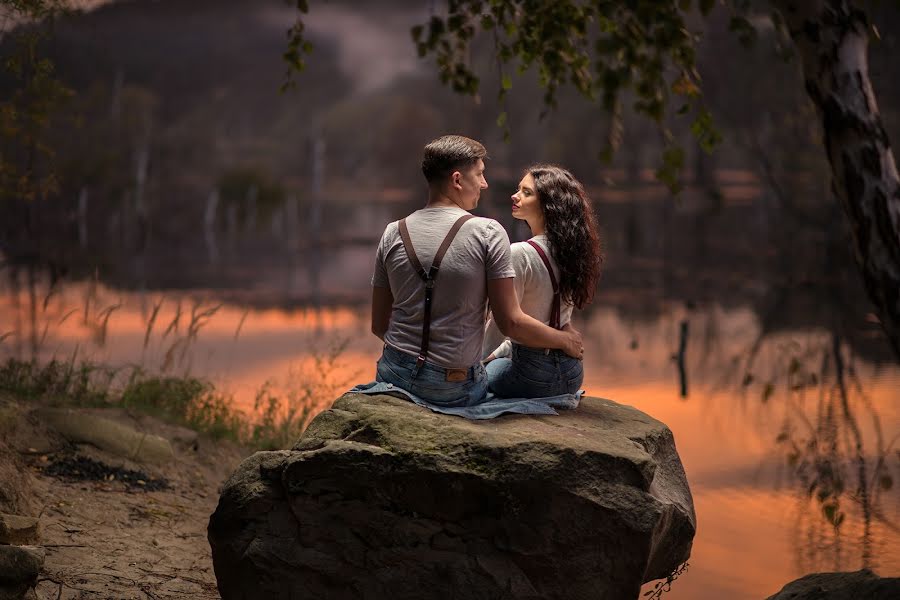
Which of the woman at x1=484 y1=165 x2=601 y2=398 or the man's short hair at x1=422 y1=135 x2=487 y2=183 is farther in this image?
the woman at x1=484 y1=165 x2=601 y2=398

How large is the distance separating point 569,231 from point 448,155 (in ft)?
2.03

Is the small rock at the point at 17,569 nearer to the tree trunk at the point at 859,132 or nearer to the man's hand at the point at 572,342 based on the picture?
the man's hand at the point at 572,342

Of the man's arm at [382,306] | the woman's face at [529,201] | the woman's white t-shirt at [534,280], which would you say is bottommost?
the man's arm at [382,306]

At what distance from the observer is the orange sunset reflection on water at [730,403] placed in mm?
6594

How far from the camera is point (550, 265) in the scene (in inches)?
169

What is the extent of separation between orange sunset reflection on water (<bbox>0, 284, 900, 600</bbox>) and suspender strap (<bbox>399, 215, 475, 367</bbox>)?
2.78 m

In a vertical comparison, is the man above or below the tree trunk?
below

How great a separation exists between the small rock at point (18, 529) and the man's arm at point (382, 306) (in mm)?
1778

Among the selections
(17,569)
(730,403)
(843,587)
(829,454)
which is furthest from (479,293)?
(730,403)

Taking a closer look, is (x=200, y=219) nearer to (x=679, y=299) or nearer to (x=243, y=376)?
(x=679, y=299)

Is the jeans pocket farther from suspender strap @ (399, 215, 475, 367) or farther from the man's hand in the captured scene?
the man's hand

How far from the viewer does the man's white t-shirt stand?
4059 millimetres

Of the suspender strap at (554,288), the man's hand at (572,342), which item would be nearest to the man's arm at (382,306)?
the suspender strap at (554,288)

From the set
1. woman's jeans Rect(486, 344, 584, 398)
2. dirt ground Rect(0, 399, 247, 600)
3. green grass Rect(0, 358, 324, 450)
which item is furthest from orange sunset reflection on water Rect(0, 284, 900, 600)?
woman's jeans Rect(486, 344, 584, 398)
